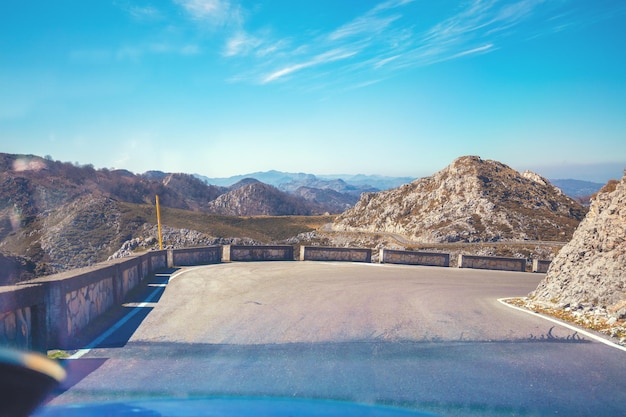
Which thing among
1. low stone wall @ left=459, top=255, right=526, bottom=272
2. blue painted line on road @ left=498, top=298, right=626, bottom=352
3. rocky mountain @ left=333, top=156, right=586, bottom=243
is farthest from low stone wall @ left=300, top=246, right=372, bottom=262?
rocky mountain @ left=333, top=156, right=586, bottom=243

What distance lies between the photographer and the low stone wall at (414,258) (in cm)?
2345

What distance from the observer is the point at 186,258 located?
19.3m

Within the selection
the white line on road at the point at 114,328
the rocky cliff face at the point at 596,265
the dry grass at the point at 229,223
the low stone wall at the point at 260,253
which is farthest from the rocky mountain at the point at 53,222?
the rocky cliff face at the point at 596,265

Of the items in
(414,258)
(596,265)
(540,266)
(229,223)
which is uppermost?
(596,265)

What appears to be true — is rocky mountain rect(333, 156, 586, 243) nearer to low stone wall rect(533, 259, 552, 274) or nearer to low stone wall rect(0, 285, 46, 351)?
low stone wall rect(533, 259, 552, 274)

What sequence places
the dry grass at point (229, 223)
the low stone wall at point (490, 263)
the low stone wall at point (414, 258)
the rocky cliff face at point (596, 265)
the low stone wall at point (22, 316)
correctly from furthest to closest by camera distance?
the dry grass at point (229, 223) < the low stone wall at point (490, 263) < the low stone wall at point (414, 258) < the rocky cliff face at point (596, 265) < the low stone wall at point (22, 316)

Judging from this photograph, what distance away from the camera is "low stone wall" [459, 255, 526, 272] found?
78.7 feet

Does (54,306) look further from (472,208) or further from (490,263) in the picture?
(472,208)

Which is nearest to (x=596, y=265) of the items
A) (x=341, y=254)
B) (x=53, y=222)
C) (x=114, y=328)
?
(x=114, y=328)

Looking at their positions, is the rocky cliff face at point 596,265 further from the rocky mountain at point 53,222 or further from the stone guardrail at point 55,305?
the rocky mountain at point 53,222

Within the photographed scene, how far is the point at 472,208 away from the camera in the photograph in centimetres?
7512

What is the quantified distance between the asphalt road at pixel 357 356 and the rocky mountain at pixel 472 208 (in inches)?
2350

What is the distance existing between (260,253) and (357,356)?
1615 centimetres

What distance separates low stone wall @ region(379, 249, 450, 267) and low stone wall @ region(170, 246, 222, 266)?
908 centimetres
